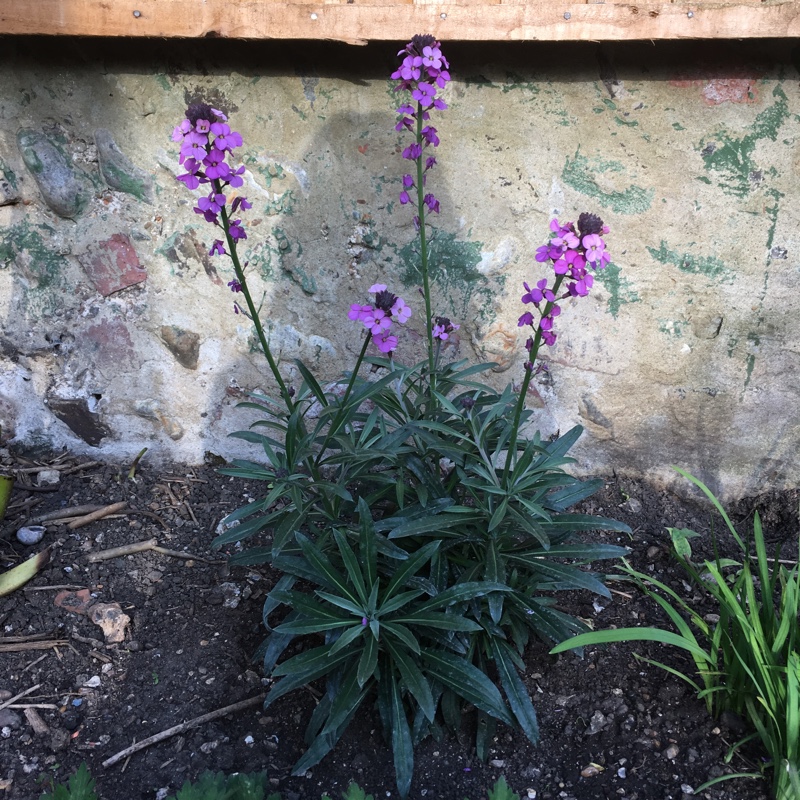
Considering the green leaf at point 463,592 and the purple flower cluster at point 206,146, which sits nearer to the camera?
the purple flower cluster at point 206,146

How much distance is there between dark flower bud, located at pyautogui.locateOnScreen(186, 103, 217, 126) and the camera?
1.60 meters

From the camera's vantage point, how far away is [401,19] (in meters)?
2.19

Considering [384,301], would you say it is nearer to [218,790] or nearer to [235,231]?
[235,231]

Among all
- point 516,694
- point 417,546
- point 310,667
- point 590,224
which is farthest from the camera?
point 417,546

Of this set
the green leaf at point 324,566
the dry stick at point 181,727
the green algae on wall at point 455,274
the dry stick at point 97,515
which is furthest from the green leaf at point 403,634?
the dry stick at point 97,515

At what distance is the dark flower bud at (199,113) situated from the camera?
1.60m

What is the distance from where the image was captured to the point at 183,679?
226 centimetres

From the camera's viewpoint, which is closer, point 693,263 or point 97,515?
point 693,263

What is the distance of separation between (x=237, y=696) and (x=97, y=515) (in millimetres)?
1001

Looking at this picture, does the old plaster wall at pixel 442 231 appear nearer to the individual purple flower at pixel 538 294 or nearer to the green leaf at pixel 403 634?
the individual purple flower at pixel 538 294

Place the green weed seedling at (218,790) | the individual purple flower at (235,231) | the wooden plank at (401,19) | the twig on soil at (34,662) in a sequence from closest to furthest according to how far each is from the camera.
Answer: the green weed seedling at (218,790) → the individual purple flower at (235,231) → the wooden plank at (401,19) → the twig on soil at (34,662)

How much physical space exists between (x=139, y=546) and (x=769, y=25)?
2.59m

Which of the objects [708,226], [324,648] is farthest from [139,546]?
[708,226]

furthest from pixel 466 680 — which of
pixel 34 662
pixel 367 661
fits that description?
pixel 34 662
